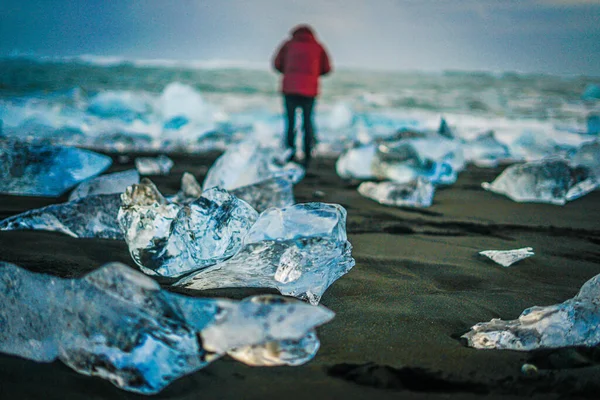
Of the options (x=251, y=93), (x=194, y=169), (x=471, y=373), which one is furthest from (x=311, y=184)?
(x=251, y=93)

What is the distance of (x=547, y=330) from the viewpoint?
3.40 ft

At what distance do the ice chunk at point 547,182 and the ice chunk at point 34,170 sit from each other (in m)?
2.79

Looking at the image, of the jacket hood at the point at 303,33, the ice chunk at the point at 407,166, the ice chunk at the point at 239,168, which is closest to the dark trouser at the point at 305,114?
the jacket hood at the point at 303,33

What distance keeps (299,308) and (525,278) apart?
104 cm

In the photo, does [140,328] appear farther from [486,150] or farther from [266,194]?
[486,150]

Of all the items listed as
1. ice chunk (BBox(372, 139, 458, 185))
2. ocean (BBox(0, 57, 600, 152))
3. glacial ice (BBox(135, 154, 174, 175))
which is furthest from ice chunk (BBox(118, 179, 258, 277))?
ocean (BBox(0, 57, 600, 152))

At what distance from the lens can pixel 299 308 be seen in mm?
837

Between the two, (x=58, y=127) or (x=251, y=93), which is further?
(x=251, y=93)

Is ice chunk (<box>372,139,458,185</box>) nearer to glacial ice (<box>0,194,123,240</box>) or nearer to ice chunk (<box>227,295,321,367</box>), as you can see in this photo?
glacial ice (<box>0,194,123,240</box>)

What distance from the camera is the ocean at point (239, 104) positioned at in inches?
307

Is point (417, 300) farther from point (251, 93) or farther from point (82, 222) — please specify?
point (251, 93)

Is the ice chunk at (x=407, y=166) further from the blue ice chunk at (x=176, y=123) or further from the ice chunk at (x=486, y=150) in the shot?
the blue ice chunk at (x=176, y=123)

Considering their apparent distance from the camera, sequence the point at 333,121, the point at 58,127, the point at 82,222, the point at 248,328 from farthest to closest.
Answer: the point at 333,121, the point at 58,127, the point at 82,222, the point at 248,328

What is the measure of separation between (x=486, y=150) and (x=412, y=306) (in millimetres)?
5404
